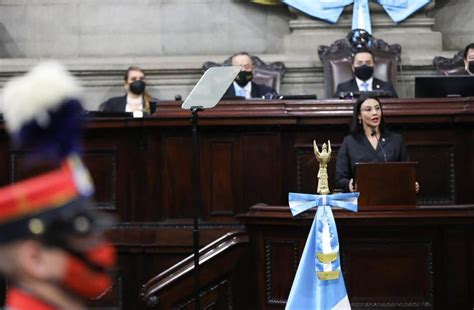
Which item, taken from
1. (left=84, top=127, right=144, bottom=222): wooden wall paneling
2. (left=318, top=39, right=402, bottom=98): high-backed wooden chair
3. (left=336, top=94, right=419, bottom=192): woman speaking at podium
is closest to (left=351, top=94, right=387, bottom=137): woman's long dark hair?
(left=336, top=94, right=419, bottom=192): woman speaking at podium

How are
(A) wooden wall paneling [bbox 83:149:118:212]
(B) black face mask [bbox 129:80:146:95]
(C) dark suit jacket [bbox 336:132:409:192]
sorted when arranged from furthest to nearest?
(B) black face mask [bbox 129:80:146:95], (A) wooden wall paneling [bbox 83:149:118:212], (C) dark suit jacket [bbox 336:132:409:192]

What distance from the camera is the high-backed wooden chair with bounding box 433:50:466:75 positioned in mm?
10633

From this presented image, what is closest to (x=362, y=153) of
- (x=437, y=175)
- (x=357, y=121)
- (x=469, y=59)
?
→ (x=357, y=121)

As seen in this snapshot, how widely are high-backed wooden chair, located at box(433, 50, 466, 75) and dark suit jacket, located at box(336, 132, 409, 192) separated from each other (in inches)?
126

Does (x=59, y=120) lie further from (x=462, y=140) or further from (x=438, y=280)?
(x=462, y=140)

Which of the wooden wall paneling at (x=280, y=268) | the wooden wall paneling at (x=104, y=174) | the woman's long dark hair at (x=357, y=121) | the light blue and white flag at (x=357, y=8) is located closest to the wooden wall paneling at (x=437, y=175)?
the woman's long dark hair at (x=357, y=121)

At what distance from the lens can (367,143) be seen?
7.64 metres

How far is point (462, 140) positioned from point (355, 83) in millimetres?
1771

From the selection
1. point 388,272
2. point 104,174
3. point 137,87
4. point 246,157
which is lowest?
point 388,272

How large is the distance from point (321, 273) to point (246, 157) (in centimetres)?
203

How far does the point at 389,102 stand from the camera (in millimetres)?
8375

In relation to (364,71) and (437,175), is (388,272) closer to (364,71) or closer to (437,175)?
(437,175)

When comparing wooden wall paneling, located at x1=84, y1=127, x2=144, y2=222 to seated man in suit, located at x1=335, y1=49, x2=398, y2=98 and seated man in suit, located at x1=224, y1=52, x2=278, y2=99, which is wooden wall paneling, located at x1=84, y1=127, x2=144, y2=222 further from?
seated man in suit, located at x1=335, y1=49, x2=398, y2=98

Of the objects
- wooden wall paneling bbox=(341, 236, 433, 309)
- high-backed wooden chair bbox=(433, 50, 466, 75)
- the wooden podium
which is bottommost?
wooden wall paneling bbox=(341, 236, 433, 309)
